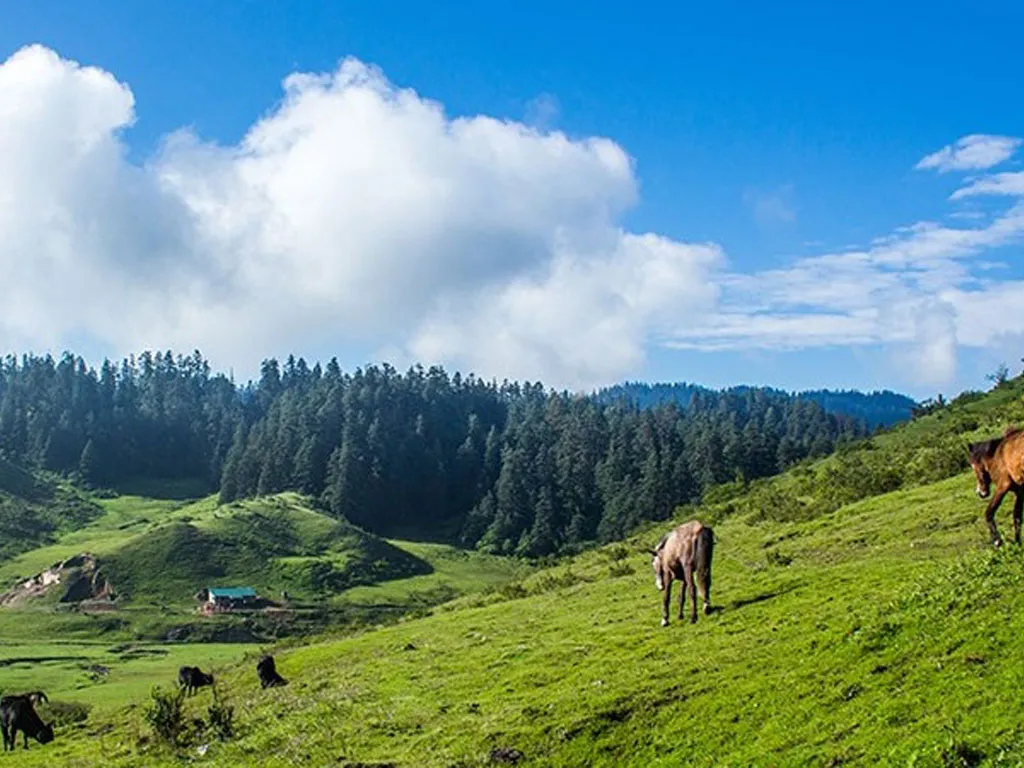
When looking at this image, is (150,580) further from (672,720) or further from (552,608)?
(672,720)

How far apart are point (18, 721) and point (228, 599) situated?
94218 mm

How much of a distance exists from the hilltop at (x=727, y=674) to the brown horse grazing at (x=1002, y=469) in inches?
48.9

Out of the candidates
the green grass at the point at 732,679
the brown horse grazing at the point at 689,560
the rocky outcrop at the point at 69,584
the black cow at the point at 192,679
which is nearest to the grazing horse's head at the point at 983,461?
the green grass at the point at 732,679

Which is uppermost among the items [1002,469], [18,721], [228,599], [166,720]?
[1002,469]

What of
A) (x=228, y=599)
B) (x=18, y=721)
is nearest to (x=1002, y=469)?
(x=18, y=721)

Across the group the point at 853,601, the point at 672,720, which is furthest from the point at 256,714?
the point at 853,601

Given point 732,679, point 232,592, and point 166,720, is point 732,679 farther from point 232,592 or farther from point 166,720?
point 232,592

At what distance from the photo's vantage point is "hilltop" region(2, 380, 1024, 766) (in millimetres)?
16578

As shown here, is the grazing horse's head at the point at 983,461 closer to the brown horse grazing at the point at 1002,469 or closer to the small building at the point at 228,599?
the brown horse grazing at the point at 1002,469

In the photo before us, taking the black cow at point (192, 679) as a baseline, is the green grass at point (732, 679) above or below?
above

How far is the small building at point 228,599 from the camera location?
12815 centimetres

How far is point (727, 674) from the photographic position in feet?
71.1

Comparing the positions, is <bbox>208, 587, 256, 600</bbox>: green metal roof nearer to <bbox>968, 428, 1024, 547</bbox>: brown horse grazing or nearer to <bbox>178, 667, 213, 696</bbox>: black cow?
<bbox>178, 667, 213, 696</bbox>: black cow

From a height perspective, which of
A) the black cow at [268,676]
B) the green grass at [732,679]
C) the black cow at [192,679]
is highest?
the green grass at [732,679]
